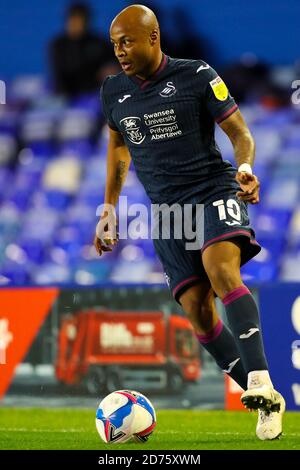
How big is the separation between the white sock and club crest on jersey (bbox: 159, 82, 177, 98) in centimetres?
139

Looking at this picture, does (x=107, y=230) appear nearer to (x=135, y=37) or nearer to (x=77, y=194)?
(x=135, y=37)

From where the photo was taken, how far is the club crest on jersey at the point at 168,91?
480 cm

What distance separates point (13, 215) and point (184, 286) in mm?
7164

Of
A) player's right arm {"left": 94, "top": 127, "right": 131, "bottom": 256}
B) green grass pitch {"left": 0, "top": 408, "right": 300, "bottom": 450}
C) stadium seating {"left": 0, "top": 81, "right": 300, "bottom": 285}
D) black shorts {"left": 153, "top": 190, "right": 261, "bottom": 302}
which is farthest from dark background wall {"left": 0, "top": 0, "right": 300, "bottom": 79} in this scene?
black shorts {"left": 153, "top": 190, "right": 261, "bottom": 302}

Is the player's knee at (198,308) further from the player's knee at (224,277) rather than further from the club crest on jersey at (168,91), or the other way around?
the club crest on jersey at (168,91)

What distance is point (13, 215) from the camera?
11812 mm

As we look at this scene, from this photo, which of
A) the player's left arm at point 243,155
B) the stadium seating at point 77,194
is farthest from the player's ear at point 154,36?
the stadium seating at point 77,194

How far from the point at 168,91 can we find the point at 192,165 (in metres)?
0.37

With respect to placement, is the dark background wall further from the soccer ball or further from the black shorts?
the soccer ball

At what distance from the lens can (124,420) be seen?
4715 mm

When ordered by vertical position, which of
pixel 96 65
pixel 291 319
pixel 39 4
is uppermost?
pixel 39 4

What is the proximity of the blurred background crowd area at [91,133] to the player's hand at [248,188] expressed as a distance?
5.30 meters
